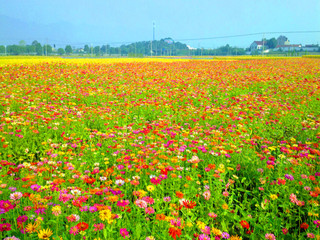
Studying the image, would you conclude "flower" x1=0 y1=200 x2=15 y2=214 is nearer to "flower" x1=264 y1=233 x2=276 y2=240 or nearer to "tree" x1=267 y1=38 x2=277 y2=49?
"flower" x1=264 y1=233 x2=276 y2=240

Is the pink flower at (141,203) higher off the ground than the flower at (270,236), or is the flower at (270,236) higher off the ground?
the pink flower at (141,203)

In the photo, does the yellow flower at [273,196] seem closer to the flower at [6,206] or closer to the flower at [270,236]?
the flower at [270,236]

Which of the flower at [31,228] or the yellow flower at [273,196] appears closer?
the flower at [31,228]

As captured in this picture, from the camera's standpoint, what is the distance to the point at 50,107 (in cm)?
556

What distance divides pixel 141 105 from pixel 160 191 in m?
4.30

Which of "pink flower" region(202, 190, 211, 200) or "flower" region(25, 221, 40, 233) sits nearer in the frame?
"flower" region(25, 221, 40, 233)

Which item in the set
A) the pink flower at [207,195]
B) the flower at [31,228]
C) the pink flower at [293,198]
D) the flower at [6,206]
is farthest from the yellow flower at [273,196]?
the flower at [6,206]

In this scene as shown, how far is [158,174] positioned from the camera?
2945 mm

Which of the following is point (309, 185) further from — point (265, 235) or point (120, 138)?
point (120, 138)

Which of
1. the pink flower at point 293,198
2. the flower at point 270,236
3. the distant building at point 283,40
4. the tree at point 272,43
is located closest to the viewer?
the flower at point 270,236

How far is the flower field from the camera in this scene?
6.64 ft

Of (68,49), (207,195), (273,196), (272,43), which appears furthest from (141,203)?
(272,43)

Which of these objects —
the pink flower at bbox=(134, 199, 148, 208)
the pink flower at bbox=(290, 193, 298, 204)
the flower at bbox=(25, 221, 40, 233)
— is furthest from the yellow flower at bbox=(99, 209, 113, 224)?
the pink flower at bbox=(290, 193, 298, 204)

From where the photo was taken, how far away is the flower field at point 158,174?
2.02m
